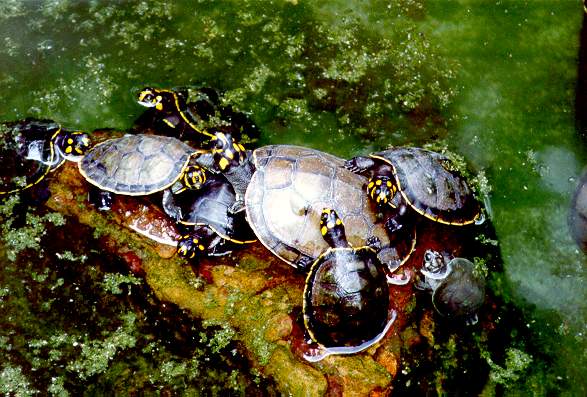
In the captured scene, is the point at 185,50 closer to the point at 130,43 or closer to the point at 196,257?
the point at 130,43

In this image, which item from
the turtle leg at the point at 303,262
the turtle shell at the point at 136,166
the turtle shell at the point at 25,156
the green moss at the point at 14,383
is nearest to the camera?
the green moss at the point at 14,383

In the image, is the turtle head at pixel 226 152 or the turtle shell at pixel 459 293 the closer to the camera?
the turtle shell at pixel 459 293

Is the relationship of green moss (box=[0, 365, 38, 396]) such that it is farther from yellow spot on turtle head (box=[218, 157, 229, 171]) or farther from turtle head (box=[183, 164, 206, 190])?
yellow spot on turtle head (box=[218, 157, 229, 171])

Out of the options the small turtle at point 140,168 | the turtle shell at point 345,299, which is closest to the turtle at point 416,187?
the turtle shell at point 345,299

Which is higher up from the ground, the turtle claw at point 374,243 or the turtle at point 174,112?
the turtle at point 174,112

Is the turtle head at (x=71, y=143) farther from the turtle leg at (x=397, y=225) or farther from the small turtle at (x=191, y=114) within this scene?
the turtle leg at (x=397, y=225)
